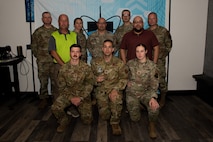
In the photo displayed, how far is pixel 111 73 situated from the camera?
324 centimetres

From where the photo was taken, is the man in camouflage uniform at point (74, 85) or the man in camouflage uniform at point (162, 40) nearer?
the man in camouflage uniform at point (74, 85)

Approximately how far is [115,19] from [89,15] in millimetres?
524

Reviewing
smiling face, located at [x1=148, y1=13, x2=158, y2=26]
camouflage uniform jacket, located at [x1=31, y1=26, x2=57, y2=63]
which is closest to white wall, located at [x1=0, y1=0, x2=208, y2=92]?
camouflage uniform jacket, located at [x1=31, y1=26, x2=57, y2=63]

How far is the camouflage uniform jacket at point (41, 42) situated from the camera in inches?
157

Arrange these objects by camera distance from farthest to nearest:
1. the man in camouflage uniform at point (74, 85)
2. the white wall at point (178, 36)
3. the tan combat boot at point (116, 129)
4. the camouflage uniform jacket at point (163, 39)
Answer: the white wall at point (178, 36) → the camouflage uniform jacket at point (163, 39) → the man in camouflage uniform at point (74, 85) → the tan combat boot at point (116, 129)

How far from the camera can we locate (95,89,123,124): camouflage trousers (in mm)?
3105

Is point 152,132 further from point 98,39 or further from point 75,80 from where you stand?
point 98,39

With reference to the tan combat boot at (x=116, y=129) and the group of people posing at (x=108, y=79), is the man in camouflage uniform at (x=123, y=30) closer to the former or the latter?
the group of people posing at (x=108, y=79)

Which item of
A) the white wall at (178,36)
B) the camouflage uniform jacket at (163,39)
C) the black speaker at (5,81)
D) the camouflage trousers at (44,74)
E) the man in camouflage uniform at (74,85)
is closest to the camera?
the man in camouflage uniform at (74,85)

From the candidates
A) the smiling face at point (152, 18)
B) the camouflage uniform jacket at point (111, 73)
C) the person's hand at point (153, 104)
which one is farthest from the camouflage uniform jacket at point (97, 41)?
the person's hand at point (153, 104)

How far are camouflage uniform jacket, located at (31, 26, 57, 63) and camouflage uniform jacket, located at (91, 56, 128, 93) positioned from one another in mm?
1231

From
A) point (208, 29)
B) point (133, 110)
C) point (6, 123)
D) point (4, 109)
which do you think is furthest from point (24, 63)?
point (208, 29)

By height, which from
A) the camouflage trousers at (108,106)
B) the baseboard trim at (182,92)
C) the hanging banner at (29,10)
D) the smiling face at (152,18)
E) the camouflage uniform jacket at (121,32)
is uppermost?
the hanging banner at (29,10)

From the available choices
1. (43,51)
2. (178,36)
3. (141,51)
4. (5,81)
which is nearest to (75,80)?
(141,51)
